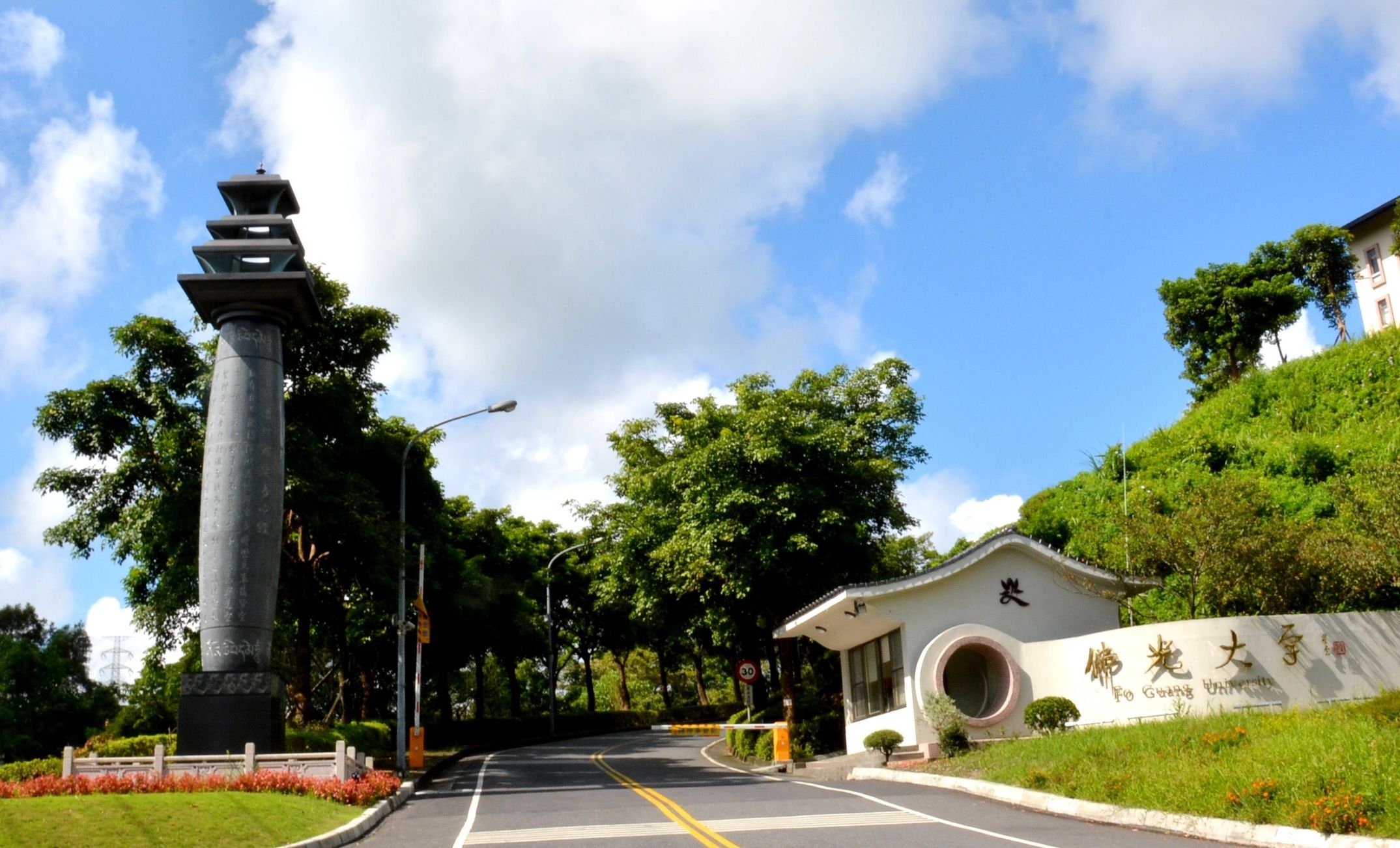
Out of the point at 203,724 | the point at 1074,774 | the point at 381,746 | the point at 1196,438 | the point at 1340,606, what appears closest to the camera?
the point at 1074,774

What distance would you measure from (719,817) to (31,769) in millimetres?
15194

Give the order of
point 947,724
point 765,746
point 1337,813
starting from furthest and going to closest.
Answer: point 765,746
point 947,724
point 1337,813

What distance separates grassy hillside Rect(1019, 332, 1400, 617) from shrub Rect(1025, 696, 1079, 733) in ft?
12.3

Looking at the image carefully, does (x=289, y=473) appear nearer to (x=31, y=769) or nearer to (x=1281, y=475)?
(x=31, y=769)

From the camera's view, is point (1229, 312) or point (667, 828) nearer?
point (667, 828)

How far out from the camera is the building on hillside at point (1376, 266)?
2057 inches

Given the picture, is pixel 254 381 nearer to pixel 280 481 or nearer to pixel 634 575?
pixel 280 481

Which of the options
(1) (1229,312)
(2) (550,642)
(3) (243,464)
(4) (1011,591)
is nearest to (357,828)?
(3) (243,464)

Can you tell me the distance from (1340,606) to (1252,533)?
3672 mm

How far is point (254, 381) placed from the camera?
22.4 m

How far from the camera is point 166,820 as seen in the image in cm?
1351

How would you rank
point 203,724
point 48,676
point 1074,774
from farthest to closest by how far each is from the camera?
1. point 48,676
2. point 203,724
3. point 1074,774

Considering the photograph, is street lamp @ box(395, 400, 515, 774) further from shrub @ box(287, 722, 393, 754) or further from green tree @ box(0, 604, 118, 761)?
Answer: green tree @ box(0, 604, 118, 761)

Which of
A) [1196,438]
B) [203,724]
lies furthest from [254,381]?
[1196,438]
